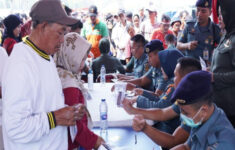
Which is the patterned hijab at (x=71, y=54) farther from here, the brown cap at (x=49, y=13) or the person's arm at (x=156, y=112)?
the person's arm at (x=156, y=112)

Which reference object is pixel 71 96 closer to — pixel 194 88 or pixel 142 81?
pixel 194 88

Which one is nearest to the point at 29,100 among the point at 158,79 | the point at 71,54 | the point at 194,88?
the point at 71,54

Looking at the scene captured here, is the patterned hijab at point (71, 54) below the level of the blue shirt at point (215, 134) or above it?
above

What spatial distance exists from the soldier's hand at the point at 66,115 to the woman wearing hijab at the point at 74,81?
148mm

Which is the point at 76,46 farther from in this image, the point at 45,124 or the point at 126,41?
the point at 126,41

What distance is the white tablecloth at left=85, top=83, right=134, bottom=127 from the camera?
2.12 metres

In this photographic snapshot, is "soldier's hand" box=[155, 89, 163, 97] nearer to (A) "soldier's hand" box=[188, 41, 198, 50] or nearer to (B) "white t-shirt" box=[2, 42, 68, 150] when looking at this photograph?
(A) "soldier's hand" box=[188, 41, 198, 50]

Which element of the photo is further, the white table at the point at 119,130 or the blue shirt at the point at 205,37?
the blue shirt at the point at 205,37

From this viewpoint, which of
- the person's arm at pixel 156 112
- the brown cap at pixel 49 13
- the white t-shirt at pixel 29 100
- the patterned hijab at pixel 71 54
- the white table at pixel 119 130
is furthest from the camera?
the person's arm at pixel 156 112

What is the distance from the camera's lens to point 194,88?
1321mm

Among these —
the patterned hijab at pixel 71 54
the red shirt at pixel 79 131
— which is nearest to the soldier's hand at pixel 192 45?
the patterned hijab at pixel 71 54

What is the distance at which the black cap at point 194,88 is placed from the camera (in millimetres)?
1323

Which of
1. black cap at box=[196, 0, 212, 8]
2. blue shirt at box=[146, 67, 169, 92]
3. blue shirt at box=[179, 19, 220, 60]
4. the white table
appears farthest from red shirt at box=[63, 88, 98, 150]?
black cap at box=[196, 0, 212, 8]

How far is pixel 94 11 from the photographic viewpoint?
5.32 metres
